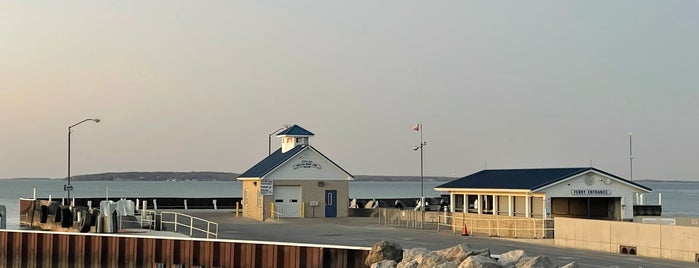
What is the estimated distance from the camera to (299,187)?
5888 centimetres

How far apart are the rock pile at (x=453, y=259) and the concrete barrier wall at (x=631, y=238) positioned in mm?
11210

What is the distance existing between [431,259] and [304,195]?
3769cm

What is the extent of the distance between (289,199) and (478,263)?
39348mm

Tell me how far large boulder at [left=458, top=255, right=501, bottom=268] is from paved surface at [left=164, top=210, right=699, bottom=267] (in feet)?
26.5

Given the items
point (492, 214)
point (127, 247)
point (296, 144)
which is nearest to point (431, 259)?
point (127, 247)

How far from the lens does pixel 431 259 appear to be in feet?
70.1

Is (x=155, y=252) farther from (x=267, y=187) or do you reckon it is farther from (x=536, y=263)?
(x=267, y=187)

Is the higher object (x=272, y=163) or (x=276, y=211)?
(x=272, y=163)

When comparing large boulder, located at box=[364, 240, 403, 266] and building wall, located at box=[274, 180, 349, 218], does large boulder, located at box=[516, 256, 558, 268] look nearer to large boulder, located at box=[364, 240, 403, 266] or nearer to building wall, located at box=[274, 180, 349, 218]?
large boulder, located at box=[364, 240, 403, 266]

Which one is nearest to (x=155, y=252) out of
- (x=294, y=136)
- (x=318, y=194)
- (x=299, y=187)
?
(x=299, y=187)

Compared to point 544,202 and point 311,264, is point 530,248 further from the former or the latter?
point 311,264

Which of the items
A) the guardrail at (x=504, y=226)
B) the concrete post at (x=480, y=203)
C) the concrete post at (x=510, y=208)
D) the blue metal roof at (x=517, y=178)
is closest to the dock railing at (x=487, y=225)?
the guardrail at (x=504, y=226)

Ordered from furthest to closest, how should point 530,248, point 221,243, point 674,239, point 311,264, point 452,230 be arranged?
point 452,230
point 530,248
point 674,239
point 221,243
point 311,264

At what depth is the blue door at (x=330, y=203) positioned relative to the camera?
195 ft
